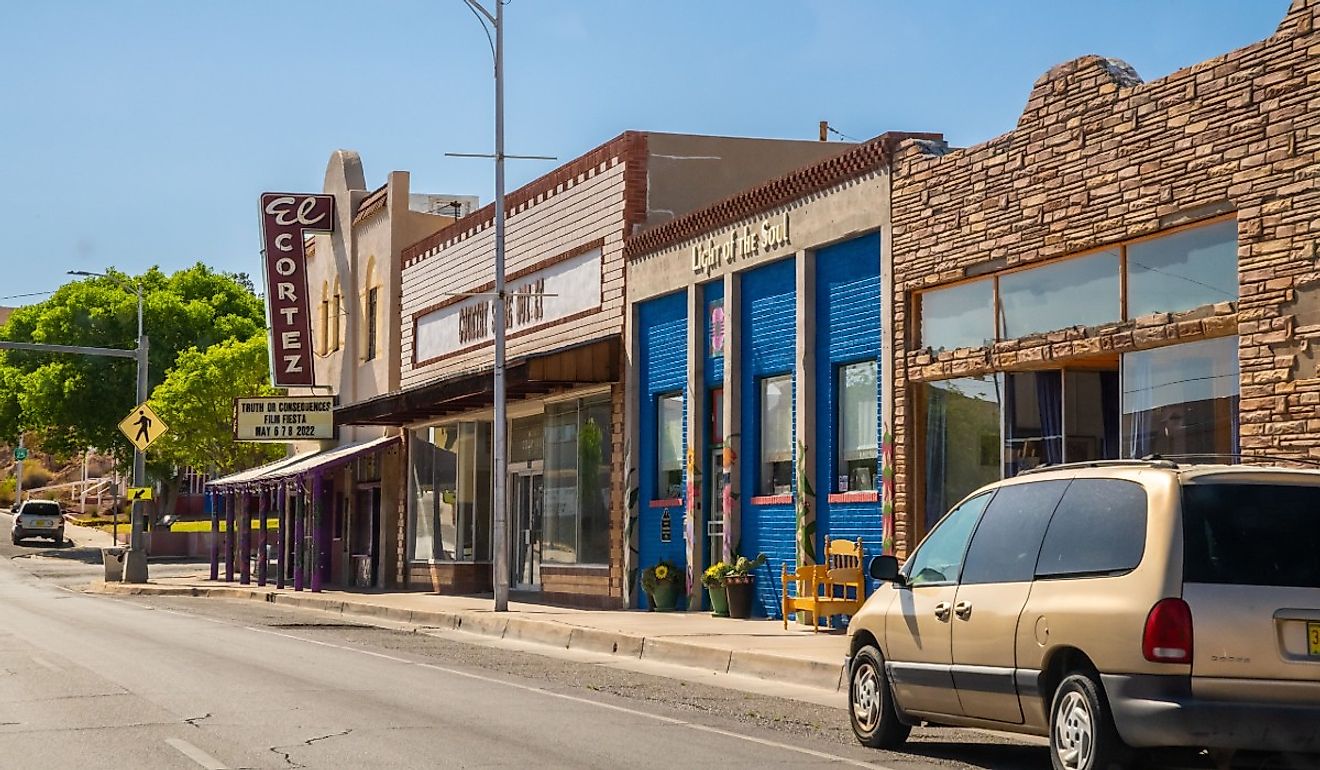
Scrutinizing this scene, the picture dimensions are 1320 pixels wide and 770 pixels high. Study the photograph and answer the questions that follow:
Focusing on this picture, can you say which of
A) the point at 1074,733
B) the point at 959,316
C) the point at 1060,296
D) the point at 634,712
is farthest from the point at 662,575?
the point at 1074,733

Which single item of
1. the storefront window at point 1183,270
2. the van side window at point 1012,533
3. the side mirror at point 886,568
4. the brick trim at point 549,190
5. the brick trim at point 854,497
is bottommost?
the side mirror at point 886,568

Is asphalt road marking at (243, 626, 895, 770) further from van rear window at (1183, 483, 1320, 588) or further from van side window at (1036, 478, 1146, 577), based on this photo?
van rear window at (1183, 483, 1320, 588)

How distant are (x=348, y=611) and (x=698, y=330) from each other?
30.6 feet

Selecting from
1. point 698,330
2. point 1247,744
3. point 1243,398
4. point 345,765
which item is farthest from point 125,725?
point 698,330

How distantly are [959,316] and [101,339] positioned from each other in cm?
6326

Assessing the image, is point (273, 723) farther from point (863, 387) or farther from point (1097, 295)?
point (863, 387)

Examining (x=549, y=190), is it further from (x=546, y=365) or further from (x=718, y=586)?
(x=718, y=586)

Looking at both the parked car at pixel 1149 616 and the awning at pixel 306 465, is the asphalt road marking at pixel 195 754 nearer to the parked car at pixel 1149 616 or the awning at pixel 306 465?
the parked car at pixel 1149 616

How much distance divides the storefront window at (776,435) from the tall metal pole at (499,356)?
14.8 feet

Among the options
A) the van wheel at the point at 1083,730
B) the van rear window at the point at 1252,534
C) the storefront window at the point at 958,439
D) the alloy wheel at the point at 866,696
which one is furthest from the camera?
the storefront window at the point at 958,439

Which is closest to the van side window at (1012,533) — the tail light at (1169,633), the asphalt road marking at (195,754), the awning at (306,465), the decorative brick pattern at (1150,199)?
Answer: the tail light at (1169,633)

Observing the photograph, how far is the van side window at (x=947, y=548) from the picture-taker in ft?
36.5

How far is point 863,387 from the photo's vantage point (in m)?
21.5

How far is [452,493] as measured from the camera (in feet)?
115
